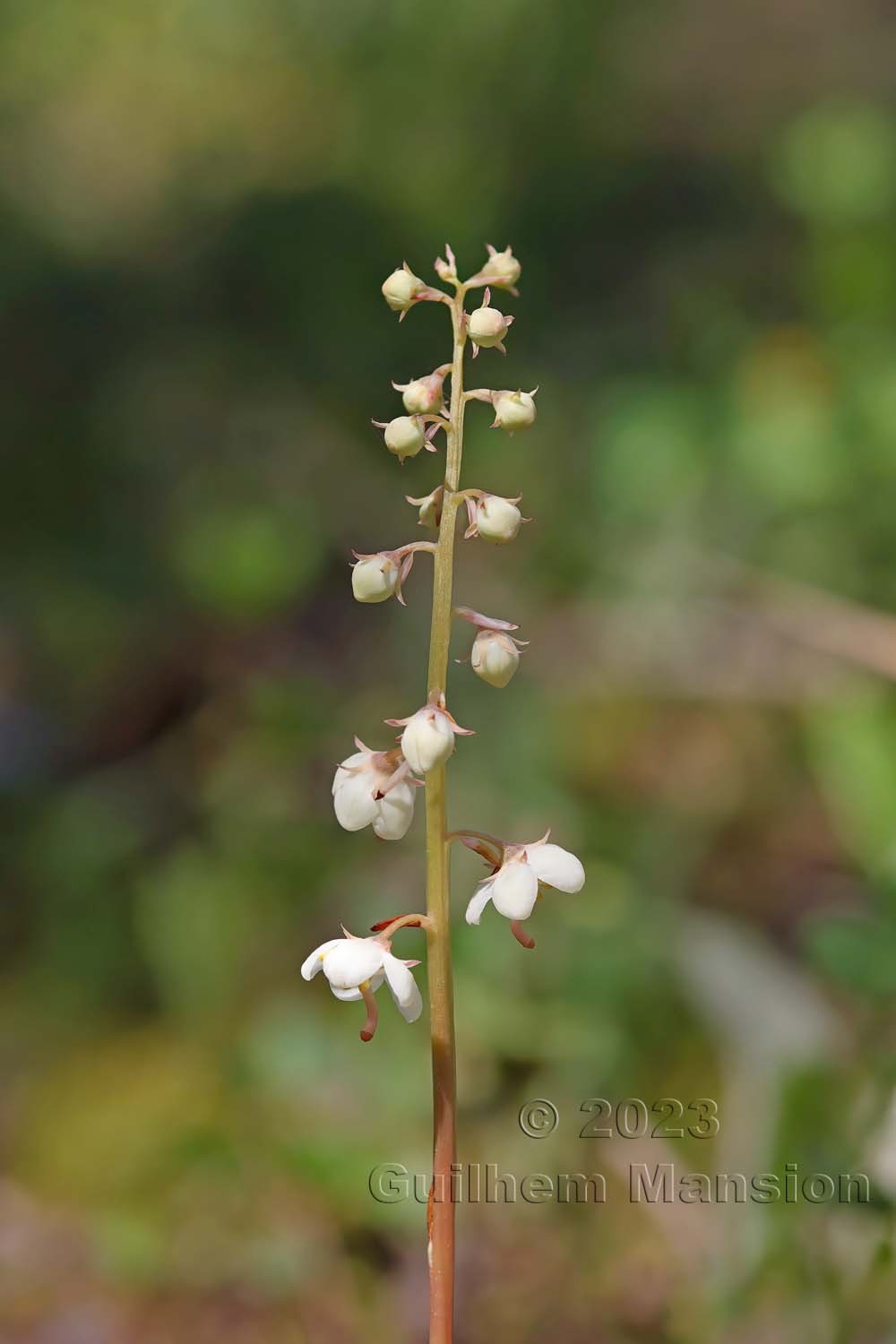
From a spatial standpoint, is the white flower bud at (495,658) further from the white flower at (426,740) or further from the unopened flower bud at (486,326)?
the unopened flower bud at (486,326)

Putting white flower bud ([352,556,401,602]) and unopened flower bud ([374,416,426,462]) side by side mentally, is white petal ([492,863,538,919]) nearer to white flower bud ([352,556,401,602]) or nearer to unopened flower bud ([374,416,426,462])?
white flower bud ([352,556,401,602])

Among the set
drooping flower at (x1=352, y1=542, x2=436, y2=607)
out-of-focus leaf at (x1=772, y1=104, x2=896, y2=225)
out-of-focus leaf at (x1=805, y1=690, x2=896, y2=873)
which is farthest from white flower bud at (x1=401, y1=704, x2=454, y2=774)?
out-of-focus leaf at (x1=772, y1=104, x2=896, y2=225)

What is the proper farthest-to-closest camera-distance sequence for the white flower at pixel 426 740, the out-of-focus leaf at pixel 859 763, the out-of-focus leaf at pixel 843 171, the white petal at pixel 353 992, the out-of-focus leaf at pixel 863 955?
the out-of-focus leaf at pixel 843 171, the out-of-focus leaf at pixel 859 763, the out-of-focus leaf at pixel 863 955, the white petal at pixel 353 992, the white flower at pixel 426 740

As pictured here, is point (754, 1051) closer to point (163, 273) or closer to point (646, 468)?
point (646, 468)

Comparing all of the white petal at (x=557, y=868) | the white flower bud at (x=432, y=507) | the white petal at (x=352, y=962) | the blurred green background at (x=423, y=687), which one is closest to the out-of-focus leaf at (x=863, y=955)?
the blurred green background at (x=423, y=687)

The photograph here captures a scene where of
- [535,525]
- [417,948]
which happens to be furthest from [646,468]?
[417,948]

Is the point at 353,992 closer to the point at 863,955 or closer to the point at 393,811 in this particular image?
the point at 393,811
